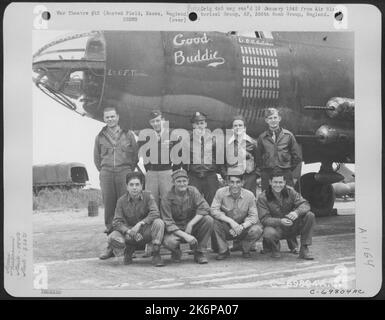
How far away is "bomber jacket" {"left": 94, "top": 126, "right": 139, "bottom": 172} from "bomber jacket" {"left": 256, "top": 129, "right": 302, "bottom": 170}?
0.44 m

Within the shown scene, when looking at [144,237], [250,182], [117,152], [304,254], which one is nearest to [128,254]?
[144,237]

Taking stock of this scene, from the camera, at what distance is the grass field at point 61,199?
7.08 ft

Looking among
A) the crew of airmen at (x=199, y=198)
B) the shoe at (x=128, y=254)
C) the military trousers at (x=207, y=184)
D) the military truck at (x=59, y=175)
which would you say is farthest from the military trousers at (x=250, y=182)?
the military truck at (x=59, y=175)

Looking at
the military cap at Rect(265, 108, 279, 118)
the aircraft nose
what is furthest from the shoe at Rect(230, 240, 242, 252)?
the aircraft nose

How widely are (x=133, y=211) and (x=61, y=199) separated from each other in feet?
0.85

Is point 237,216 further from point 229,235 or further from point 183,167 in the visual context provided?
point 183,167

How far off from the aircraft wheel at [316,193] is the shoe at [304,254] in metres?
0.13

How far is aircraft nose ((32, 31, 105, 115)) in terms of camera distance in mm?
2121

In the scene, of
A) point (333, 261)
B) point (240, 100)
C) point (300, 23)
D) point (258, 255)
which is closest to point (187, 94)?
point (240, 100)

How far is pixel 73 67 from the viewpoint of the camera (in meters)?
2.12

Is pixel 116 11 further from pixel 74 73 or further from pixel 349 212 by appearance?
pixel 349 212

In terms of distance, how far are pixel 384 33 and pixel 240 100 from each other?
556 mm

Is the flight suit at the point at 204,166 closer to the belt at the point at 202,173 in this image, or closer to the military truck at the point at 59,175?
the belt at the point at 202,173

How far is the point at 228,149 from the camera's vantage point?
2172 millimetres
